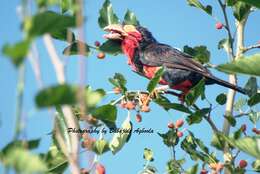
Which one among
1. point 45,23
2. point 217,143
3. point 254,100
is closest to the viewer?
point 45,23

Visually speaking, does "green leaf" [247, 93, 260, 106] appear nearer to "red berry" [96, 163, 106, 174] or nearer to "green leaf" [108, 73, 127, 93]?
"green leaf" [108, 73, 127, 93]

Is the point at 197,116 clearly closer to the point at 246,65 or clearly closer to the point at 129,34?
the point at 246,65

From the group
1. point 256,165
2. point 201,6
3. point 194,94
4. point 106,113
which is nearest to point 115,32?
point 201,6

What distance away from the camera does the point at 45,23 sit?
1.03 metres

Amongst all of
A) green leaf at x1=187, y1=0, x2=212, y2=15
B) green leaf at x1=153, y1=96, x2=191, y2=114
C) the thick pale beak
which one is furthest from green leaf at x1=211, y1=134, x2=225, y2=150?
the thick pale beak

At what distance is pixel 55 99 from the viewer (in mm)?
968

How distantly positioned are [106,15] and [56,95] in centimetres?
309

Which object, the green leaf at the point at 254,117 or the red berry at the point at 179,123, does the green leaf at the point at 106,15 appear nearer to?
the red berry at the point at 179,123

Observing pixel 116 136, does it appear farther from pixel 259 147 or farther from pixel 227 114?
pixel 259 147

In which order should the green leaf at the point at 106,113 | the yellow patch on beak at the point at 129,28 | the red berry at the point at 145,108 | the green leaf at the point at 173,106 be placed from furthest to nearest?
the yellow patch on beak at the point at 129,28 < the red berry at the point at 145,108 < the green leaf at the point at 173,106 < the green leaf at the point at 106,113

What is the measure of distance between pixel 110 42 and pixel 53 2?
3.03m

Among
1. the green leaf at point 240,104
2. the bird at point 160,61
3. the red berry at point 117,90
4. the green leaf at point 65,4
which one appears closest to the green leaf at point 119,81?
the red berry at point 117,90

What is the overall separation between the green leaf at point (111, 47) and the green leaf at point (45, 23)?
2.44 meters

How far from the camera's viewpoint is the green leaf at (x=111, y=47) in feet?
12.0
